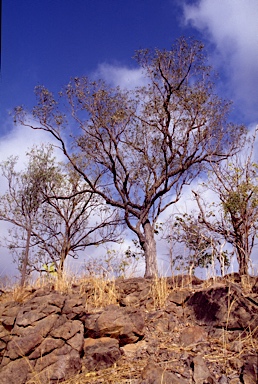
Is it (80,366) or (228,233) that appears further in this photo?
(228,233)

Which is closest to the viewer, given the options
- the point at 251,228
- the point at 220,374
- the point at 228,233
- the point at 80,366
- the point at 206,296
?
the point at 220,374

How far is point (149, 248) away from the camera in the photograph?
15.2m

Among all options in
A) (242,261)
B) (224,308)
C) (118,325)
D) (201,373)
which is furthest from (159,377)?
(242,261)

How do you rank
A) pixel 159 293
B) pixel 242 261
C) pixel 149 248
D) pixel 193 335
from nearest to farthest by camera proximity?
pixel 193 335, pixel 159 293, pixel 242 261, pixel 149 248

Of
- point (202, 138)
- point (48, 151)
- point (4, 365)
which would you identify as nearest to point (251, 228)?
point (202, 138)

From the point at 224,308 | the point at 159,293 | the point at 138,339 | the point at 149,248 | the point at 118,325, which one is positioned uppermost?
the point at 149,248

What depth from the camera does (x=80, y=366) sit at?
548 centimetres

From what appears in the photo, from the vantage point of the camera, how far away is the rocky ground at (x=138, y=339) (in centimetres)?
493

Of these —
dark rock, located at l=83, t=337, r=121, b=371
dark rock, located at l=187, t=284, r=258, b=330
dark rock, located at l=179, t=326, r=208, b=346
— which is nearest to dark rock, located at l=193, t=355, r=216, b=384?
dark rock, located at l=179, t=326, r=208, b=346

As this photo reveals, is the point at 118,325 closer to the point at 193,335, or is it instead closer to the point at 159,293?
the point at 193,335

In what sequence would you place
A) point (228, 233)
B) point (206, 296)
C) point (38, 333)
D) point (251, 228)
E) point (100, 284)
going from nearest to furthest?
point (38, 333), point (206, 296), point (100, 284), point (251, 228), point (228, 233)

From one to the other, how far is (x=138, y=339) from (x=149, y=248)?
928 cm

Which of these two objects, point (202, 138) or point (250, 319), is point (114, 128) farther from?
point (250, 319)

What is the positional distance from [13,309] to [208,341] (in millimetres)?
3251
